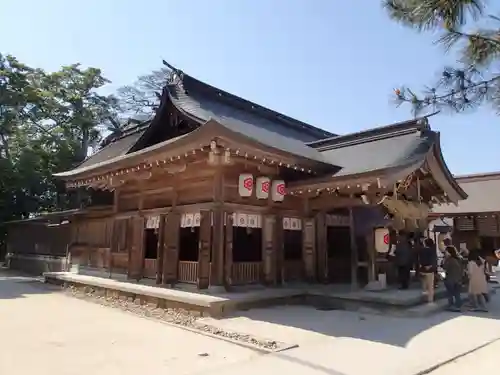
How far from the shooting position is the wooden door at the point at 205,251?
9648 millimetres

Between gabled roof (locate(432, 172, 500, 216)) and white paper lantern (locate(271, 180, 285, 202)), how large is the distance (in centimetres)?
1237

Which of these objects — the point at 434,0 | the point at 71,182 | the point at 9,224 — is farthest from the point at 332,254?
the point at 9,224

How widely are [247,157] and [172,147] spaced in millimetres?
1846

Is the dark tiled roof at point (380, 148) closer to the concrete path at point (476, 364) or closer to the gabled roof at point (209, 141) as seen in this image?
the gabled roof at point (209, 141)

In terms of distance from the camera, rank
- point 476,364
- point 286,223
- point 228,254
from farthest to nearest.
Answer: point 286,223 < point 228,254 < point 476,364

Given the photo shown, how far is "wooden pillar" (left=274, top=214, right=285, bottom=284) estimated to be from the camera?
34.8ft

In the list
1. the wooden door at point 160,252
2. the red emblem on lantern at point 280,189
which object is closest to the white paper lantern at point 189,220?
the wooden door at point 160,252

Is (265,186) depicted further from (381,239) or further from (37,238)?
(37,238)

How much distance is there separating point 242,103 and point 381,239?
8.41 meters

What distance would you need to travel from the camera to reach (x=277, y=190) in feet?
34.2

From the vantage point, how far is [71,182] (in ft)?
47.2

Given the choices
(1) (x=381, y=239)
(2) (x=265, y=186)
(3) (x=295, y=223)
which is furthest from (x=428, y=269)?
(2) (x=265, y=186)

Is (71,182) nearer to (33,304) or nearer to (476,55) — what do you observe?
(33,304)

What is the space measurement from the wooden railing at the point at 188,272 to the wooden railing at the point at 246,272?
1100 millimetres
